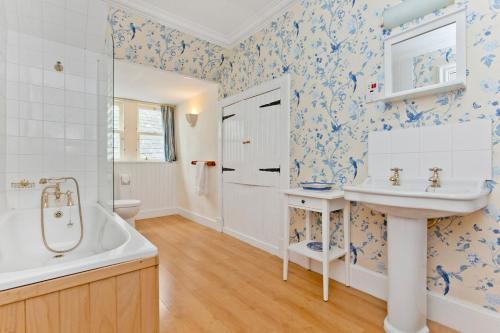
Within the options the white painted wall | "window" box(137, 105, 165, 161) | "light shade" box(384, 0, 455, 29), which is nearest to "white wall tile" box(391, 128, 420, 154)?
"light shade" box(384, 0, 455, 29)

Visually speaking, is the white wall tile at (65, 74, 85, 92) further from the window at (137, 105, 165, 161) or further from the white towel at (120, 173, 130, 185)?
the window at (137, 105, 165, 161)

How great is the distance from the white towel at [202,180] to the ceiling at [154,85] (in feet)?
3.76

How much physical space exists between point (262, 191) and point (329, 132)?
3.39ft

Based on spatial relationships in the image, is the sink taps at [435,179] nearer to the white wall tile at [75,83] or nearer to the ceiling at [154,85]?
the ceiling at [154,85]

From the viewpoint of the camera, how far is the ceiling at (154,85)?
286 cm

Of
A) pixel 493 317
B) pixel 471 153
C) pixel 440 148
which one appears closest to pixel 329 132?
pixel 440 148

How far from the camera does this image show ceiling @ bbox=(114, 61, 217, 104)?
2.86m

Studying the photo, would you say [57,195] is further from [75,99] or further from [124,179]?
[124,179]

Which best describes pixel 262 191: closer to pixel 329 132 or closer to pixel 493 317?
pixel 329 132

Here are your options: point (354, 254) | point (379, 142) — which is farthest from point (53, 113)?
point (354, 254)

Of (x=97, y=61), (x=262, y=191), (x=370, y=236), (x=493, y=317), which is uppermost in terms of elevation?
(x=97, y=61)

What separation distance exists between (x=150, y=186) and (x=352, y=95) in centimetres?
355

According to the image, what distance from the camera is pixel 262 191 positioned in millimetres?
2703

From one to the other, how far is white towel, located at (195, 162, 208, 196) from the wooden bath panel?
8.23ft
